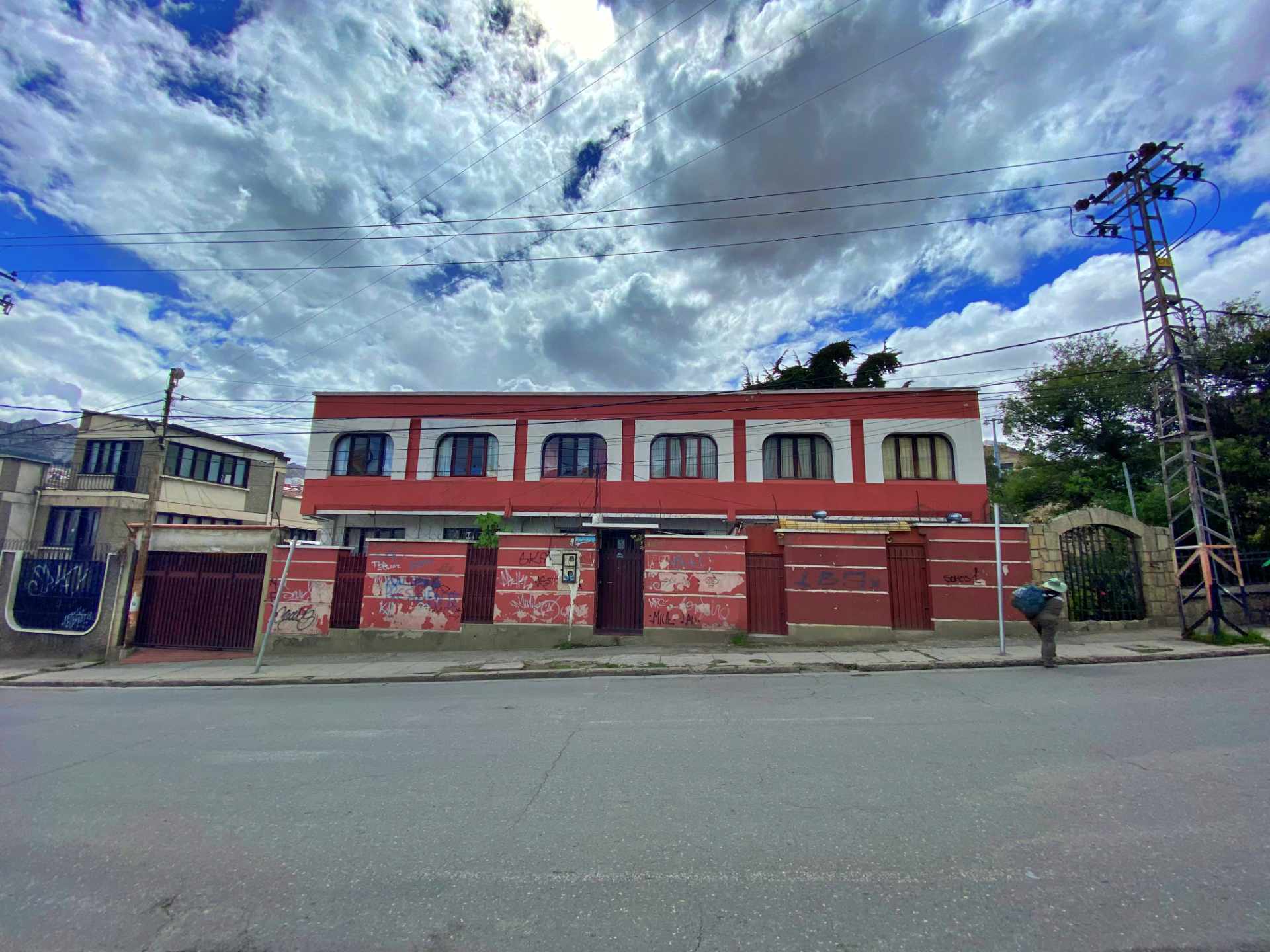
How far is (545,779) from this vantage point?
16.9ft

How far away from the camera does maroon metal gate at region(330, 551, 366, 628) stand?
15094mm

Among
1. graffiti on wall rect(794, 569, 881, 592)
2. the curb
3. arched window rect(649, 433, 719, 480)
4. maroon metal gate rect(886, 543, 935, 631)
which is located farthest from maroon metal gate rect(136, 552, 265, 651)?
maroon metal gate rect(886, 543, 935, 631)

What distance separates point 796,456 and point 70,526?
109 ft

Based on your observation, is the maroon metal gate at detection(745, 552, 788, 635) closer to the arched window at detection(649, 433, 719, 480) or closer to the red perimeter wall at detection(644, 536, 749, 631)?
the red perimeter wall at detection(644, 536, 749, 631)

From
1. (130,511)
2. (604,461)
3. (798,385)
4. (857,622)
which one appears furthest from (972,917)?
(130,511)

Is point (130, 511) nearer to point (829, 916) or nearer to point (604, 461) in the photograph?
point (604, 461)

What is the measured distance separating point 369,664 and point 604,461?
1172 cm

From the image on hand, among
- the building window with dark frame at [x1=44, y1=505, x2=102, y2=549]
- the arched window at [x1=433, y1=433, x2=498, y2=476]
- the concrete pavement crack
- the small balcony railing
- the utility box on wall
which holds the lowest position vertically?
the concrete pavement crack

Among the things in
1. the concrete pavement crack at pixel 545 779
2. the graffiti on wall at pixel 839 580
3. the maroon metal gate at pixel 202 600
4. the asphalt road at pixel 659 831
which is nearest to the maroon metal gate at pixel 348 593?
the maroon metal gate at pixel 202 600

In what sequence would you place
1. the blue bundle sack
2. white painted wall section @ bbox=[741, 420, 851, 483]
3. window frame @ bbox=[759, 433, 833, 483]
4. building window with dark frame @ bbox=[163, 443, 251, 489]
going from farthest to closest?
building window with dark frame @ bbox=[163, 443, 251, 489] < window frame @ bbox=[759, 433, 833, 483] < white painted wall section @ bbox=[741, 420, 851, 483] < the blue bundle sack

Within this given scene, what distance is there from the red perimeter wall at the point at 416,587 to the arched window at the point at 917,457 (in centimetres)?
1546

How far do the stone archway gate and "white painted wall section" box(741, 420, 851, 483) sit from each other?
842 cm

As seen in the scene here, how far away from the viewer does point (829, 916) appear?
3.00 meters

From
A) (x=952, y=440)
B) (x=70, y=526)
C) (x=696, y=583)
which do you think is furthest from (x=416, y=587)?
(x=70, y=526)
